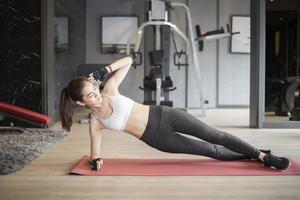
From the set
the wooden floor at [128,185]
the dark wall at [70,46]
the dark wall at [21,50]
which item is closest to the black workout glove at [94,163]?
the wooden floor at [128,185]

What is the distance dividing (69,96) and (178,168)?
101 cm

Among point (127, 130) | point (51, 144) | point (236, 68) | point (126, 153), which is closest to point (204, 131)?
point (127, 130)

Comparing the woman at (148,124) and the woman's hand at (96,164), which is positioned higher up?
the woman at (148,124)

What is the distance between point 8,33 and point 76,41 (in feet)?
8.07

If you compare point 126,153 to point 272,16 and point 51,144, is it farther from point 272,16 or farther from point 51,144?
point 272,16

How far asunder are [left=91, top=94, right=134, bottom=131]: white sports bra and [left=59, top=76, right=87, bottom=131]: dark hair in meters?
0.23

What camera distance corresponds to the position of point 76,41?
27.4ft

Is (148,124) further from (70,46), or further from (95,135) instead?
(70,46)

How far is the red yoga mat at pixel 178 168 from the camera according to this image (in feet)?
10.9

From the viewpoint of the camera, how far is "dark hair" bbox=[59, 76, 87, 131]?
3.13 meters

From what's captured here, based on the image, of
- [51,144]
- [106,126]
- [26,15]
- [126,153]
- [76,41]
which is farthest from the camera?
[76,41]

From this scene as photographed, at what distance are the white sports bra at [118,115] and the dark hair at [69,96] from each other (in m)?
0.23

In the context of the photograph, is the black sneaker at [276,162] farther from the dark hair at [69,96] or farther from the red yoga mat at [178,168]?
the dark hair at [69,96]

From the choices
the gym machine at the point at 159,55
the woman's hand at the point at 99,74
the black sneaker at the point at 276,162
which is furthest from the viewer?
the gym machine at the point at 159,55
